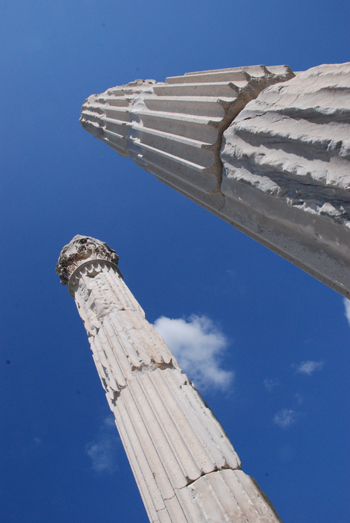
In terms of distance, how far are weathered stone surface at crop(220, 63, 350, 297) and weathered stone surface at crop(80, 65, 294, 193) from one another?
33 cm

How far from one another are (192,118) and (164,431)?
5.26 meters

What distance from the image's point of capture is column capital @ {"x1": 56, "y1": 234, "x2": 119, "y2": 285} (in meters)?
12.1

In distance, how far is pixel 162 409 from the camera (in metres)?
6.50

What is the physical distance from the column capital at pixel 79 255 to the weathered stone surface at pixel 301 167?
8.69m

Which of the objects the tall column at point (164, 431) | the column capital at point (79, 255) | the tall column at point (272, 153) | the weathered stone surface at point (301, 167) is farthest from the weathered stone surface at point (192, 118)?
the column capital at point (79, 255)

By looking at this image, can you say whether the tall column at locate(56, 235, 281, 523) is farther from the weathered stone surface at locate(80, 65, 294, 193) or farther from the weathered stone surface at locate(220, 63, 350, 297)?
the weathered stone surface at locate(80, 65, 294, 193)

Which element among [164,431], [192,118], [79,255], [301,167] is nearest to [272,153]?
[301,167]

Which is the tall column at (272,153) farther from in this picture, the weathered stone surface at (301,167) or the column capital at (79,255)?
the column capital at (79,255)

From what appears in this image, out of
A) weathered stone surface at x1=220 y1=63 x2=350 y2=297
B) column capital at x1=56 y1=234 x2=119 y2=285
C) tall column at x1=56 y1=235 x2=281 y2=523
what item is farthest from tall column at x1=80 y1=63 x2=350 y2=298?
column capital at x1=56 y1=234 x2=119 y2=285

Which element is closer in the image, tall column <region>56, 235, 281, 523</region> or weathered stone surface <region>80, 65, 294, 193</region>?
weathered stone surface <region>80, 65, 294, 193</region>

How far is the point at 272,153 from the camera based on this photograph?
3504mm

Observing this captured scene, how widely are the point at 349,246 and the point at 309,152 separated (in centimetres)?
91

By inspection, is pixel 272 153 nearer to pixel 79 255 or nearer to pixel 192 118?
pixel 192 118

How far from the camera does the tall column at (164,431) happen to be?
5090 millimetres
